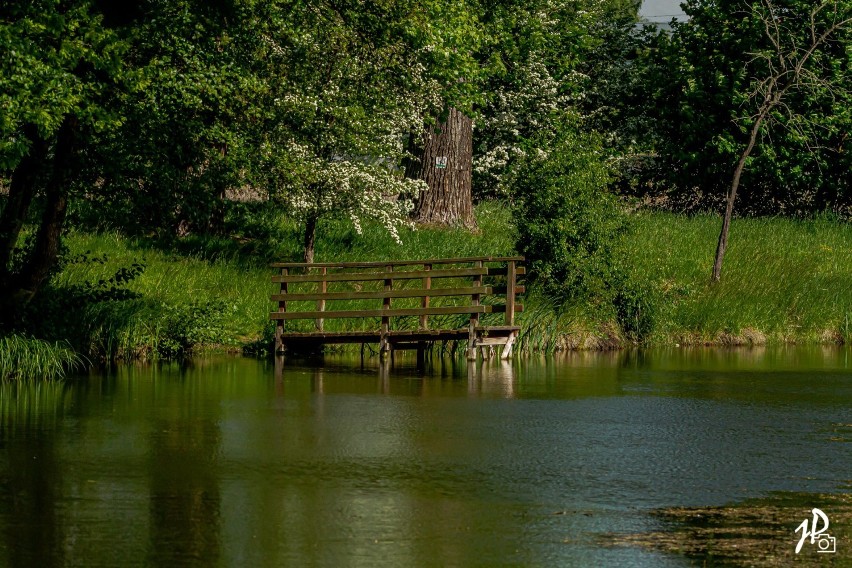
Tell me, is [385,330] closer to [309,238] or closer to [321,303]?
[321,303]

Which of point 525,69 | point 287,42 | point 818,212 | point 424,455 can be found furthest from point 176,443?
point 818,212

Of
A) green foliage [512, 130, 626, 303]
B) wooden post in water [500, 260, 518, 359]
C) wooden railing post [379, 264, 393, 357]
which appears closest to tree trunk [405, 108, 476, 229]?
green foliage [512, 130, 626, 303]

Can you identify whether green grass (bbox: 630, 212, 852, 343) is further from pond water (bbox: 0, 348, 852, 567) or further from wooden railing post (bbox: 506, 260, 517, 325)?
pond water (bbox: 0, 348, 852, 567)

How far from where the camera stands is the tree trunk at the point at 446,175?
107ft

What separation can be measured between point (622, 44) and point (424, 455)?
1241 inches

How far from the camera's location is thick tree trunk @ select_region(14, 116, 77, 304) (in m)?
20.0

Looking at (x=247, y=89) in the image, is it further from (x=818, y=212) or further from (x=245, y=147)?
(x=818, y=212)

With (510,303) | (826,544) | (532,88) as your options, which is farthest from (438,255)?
(826,544)

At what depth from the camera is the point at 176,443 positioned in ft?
44.7

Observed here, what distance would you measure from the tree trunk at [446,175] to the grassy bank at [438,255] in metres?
0.92

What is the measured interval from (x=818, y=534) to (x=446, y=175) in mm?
23402

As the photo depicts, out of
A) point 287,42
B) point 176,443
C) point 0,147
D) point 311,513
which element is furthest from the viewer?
point 287,42

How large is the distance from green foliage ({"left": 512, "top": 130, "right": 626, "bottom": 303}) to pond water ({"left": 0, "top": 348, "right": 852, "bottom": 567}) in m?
5.35

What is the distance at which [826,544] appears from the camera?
941cm
